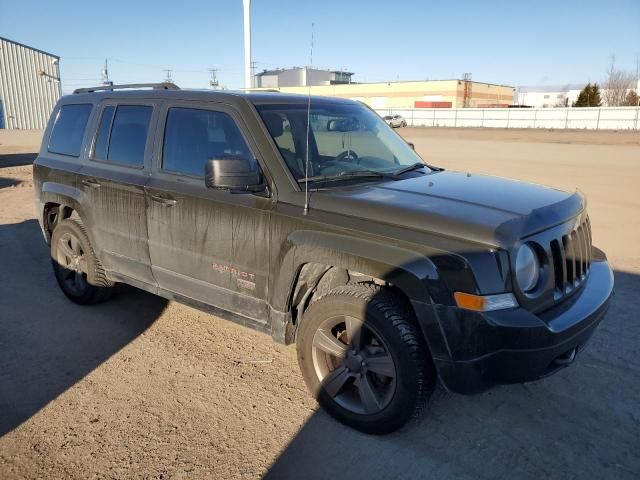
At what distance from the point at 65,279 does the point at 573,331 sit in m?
4.62

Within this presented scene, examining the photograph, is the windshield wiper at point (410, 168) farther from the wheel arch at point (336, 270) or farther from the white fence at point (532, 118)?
the white fence at point (532, 118)

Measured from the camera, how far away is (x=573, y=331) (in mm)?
2871

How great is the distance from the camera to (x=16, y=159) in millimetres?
20266

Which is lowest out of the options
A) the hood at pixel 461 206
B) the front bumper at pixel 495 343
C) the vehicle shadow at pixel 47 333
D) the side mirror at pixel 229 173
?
the vehicle shadow at pixel 47 333

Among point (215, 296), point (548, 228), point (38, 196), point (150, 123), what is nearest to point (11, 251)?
point (38, 196)

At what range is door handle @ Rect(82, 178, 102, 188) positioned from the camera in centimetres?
459

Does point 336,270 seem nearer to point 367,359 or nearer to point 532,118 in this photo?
point 367,359

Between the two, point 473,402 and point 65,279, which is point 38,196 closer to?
point 65,279

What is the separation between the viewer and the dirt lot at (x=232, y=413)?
2.93 metres

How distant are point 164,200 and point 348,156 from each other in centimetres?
144

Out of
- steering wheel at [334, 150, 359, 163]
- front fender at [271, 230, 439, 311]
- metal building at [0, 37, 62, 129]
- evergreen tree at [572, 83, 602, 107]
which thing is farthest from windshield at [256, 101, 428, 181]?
evergreen tree at [572, 83, 602, 107]

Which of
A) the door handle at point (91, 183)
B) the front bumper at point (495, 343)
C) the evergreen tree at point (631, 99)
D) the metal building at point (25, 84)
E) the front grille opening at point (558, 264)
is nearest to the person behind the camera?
the front bumper at point (495, 343)

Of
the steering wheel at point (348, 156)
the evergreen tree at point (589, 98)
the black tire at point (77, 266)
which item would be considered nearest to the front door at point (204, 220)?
the steering wheel at point (348, 156)

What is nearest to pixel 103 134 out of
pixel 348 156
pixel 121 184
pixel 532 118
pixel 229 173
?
pixel 121 184
